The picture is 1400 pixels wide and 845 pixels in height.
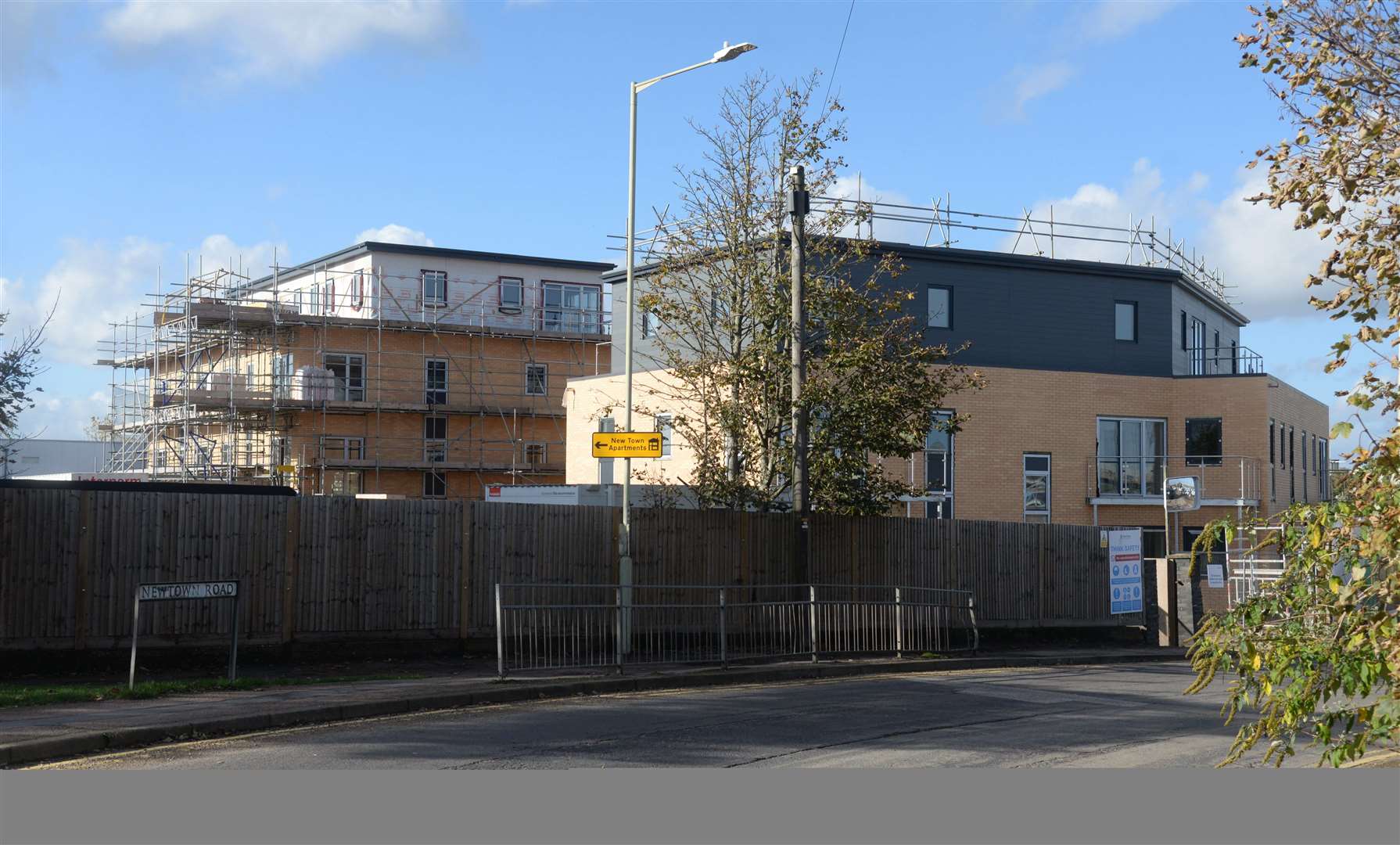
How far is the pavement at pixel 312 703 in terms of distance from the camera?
37.4 feet


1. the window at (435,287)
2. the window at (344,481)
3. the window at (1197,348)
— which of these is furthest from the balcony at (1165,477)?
the window at (435,287)

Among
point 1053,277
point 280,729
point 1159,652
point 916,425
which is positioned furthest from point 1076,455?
point 280,729

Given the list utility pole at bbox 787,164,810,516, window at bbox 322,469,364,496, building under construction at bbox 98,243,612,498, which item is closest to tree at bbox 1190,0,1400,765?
utility pole at bbox 787,164,810,516

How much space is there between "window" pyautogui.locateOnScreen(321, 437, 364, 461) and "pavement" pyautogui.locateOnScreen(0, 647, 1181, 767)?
35998 mm

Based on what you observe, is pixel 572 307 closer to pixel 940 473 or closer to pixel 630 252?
pixel 940 473

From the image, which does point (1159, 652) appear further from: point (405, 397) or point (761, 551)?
point (405, 397)

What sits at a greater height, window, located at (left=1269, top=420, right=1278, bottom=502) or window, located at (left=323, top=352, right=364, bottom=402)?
window, located at (left=323, top=352, right=364, bottom=402)

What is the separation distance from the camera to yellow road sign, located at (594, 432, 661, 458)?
62.4 feet

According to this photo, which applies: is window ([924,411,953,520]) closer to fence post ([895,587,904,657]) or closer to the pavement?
fence post ([895,587,904,657])

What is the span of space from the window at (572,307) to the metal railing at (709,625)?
3730 centimetres

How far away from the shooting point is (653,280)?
2445 centimetres

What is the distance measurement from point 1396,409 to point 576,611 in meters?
13.5

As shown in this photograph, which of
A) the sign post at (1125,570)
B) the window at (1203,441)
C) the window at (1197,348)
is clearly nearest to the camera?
the sign post at (1125,570)

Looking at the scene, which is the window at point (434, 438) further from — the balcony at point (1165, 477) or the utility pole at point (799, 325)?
the utility pole at point (799, 325)
